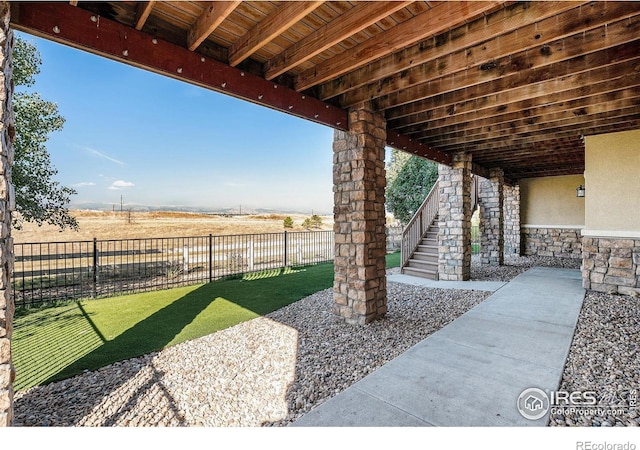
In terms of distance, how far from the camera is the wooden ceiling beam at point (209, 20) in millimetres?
2195

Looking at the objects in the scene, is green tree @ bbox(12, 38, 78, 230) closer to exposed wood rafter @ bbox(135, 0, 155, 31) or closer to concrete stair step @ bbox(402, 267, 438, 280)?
exposed wood rafter @ bbox(135, 0, 155, 31)

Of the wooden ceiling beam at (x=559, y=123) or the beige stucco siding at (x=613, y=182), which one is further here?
the beige stucco siding at (x=613, y=182)

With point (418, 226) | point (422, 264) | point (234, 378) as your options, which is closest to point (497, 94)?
point (418, 226)

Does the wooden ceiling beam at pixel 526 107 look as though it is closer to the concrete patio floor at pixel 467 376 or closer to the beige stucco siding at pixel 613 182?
the beige stucco siding at pixel 613 182

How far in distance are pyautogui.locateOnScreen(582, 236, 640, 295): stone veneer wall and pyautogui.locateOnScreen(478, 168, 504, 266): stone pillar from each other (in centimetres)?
320

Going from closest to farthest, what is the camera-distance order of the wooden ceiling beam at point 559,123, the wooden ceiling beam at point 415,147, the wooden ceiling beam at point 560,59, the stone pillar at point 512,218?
1. the wooden ceiling beam at point 560,59
2. the wooden ceiling beam at point 559,123
3. the wooden ceiling beam at point 415,147
4. the stone pillar at point 512,218

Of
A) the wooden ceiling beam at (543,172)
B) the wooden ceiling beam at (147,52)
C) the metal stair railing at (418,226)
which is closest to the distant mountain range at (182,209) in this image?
the wooden ceiling beam at (147,52)

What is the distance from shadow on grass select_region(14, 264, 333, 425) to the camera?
243 cm

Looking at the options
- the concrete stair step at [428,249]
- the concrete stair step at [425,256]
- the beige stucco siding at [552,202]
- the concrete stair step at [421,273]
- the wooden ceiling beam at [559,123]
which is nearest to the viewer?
the wooden ceiling beam at [559,123]

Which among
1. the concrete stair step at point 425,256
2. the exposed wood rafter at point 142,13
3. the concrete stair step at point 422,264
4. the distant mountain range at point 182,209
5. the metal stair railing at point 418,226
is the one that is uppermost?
the exposed wood rafter at point 142,13

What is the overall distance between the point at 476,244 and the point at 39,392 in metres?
15.3

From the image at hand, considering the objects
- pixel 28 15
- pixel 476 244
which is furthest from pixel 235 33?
pixel 476 244

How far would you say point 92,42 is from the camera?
227 cm
